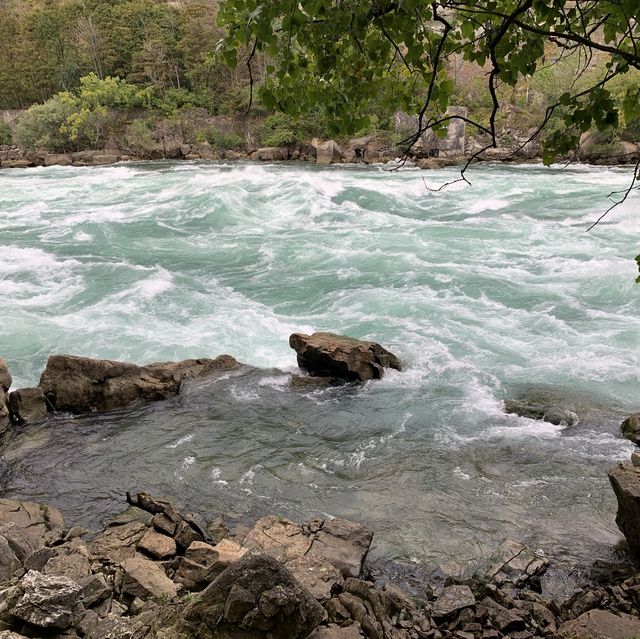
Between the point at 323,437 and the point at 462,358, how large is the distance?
127 inches

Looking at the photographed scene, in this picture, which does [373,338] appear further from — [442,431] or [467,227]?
[467,227]

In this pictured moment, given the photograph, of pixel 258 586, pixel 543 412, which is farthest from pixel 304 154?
pixel 258 586

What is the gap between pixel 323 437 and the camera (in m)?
6.90

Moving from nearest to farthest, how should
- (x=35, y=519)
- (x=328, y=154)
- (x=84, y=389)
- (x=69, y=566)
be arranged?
(x=69, y=566), (x=35, y=519), (x=84, y=389), (x=328, y=154)

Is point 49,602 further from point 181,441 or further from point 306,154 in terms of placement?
point 306,154

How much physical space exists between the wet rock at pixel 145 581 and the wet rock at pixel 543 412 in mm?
4924

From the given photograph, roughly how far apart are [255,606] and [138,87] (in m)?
54.9

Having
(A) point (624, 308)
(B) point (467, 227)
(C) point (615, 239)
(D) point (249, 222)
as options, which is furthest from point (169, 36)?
(A) point (624, 308)

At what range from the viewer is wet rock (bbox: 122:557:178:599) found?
12.4 ft

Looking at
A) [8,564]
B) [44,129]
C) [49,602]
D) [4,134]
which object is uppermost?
[44,129]

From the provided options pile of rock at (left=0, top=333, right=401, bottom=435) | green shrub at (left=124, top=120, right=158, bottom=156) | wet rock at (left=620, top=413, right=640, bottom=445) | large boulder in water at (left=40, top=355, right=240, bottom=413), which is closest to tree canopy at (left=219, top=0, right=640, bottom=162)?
wet rock at (left=620, top=413, right=640, bottom=445)

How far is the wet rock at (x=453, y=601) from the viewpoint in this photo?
13.2 feet

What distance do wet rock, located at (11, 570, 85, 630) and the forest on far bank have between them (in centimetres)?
3867

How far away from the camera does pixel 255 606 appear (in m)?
3.05
